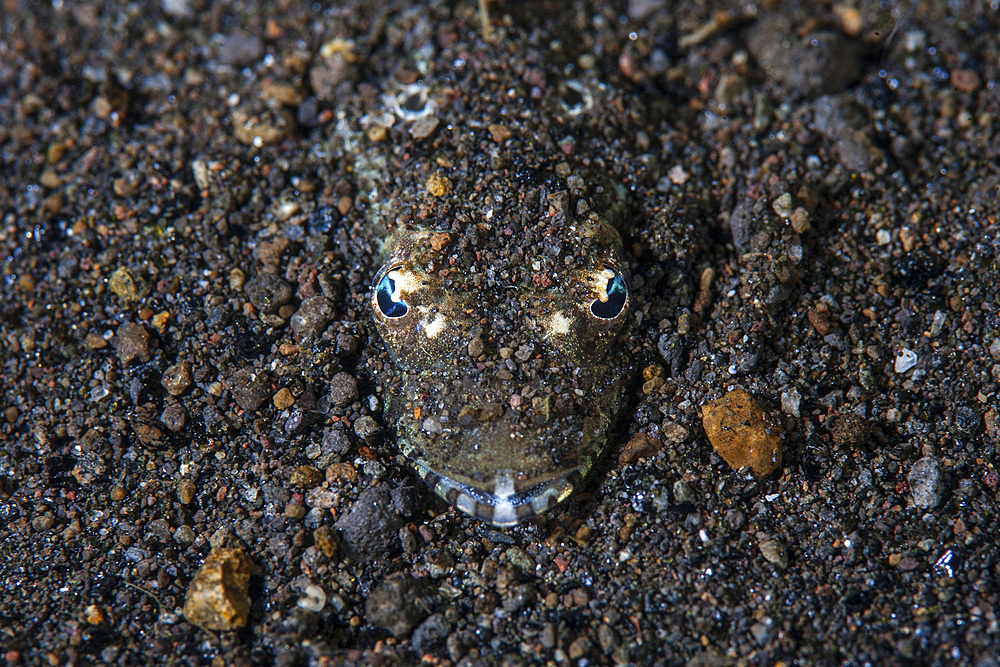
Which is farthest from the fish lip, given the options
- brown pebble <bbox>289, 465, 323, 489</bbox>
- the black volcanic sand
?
brown pebble <bbox>289, 465, 323, 489</bbox>

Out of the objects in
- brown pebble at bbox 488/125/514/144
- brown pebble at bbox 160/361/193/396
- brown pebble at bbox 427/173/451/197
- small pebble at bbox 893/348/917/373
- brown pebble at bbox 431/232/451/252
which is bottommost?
small pebble at bbox 893/348/917/373

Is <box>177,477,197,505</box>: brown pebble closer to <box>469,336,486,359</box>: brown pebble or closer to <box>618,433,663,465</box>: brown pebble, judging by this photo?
<box>469,336,486,359</box>: brown pebble

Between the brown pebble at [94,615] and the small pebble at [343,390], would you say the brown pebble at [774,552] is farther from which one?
the brown pebble at [94,615]

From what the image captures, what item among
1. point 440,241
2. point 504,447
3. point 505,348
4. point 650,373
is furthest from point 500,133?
point 504,447

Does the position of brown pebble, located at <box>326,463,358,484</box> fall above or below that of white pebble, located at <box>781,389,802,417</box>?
above

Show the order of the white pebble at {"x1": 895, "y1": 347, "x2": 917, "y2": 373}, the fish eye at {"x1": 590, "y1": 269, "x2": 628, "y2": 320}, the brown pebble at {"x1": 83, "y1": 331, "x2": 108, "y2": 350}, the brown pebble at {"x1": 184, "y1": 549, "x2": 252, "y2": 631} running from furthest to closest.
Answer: the brown pebble at {"x1": 83, "y1": 331, "x2": 108, "y2": 350} < the white pebble at {"x1": 895, "y1": 347, "x2": 917, "y2": 373} < the fish eye at {"x1": 590, "y1": 269, "x2": 628, "y2": 320} < the brown pebble at {"x1": 184, "y1": 549, "x2": 252, "y2": 631}

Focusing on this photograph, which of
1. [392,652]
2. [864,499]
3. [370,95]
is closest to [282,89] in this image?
[370,95]

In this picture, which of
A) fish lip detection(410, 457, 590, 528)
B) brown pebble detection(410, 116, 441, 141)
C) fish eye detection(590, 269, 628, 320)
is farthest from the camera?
brown pebble detection(410, 116, 441, 141)

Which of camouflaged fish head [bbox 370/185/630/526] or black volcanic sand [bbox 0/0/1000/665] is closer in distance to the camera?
black volcanic sand [bbox 0/0/1000/665]
